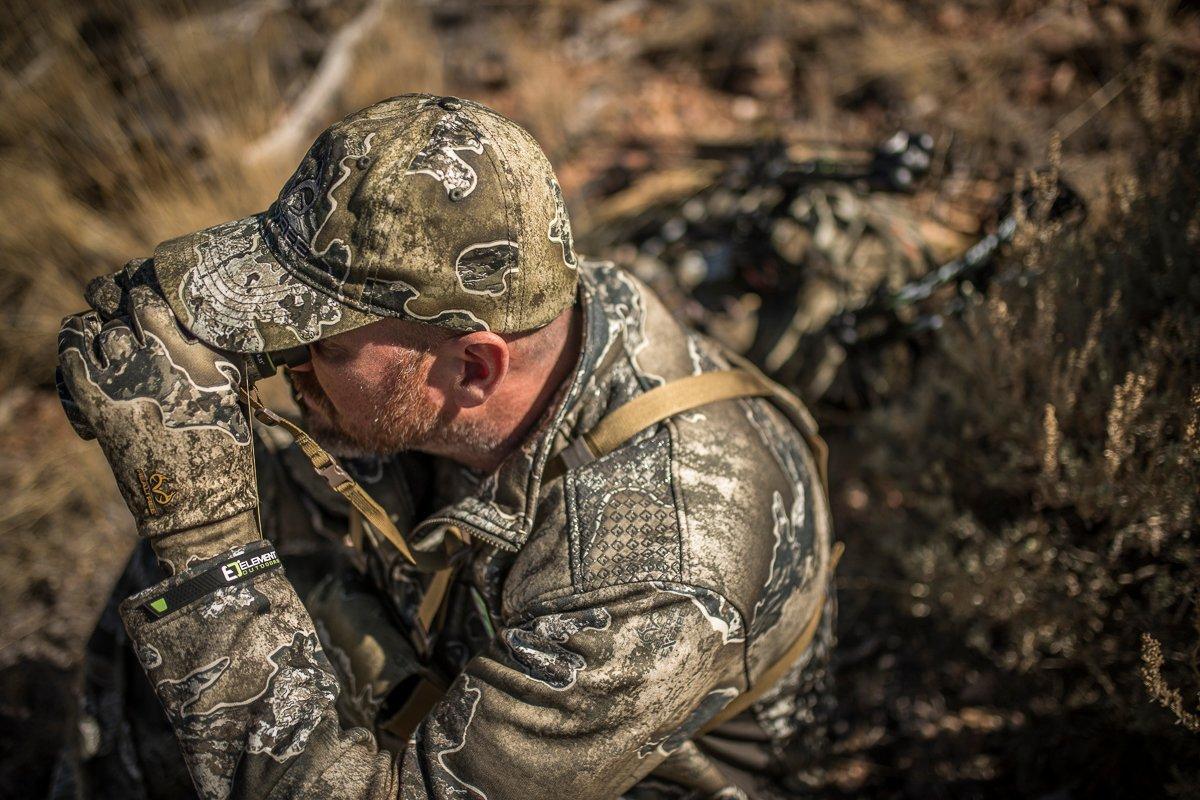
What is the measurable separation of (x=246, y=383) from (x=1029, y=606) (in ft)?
7.08

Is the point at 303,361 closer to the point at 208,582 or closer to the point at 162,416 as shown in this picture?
the point at 162,416

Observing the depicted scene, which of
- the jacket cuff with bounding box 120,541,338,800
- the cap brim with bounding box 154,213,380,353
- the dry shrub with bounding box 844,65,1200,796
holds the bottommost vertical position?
the dry shrub with bounding box 844,65,1200,796

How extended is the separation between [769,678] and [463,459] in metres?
0.86

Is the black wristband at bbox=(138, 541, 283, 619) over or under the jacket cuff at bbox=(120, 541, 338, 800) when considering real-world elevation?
over

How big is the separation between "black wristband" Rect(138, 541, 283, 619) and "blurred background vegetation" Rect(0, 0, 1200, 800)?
1068 millimetres

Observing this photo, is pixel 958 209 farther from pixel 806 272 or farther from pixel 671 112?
pixel 671 112

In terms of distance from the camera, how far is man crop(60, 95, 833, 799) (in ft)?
4.57

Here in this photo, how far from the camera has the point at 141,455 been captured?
1.46m

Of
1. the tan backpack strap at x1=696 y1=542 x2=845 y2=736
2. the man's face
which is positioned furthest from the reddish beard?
the tan backpack strap at x1=696 y1=542 x2=845 y2=736

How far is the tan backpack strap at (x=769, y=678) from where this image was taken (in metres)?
1.74

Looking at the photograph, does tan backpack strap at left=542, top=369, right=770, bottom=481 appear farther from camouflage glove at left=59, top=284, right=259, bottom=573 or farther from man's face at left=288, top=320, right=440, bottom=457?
camouflage glove at left=59, top=284, right=259, bottom=573

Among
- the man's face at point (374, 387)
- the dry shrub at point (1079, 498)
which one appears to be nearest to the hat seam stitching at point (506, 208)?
the man's face at point (374, 387)

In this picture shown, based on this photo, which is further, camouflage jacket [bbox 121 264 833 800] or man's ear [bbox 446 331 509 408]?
man's ear [bbox 446 331 509 408]

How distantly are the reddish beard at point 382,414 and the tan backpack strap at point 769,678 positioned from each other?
91cm
